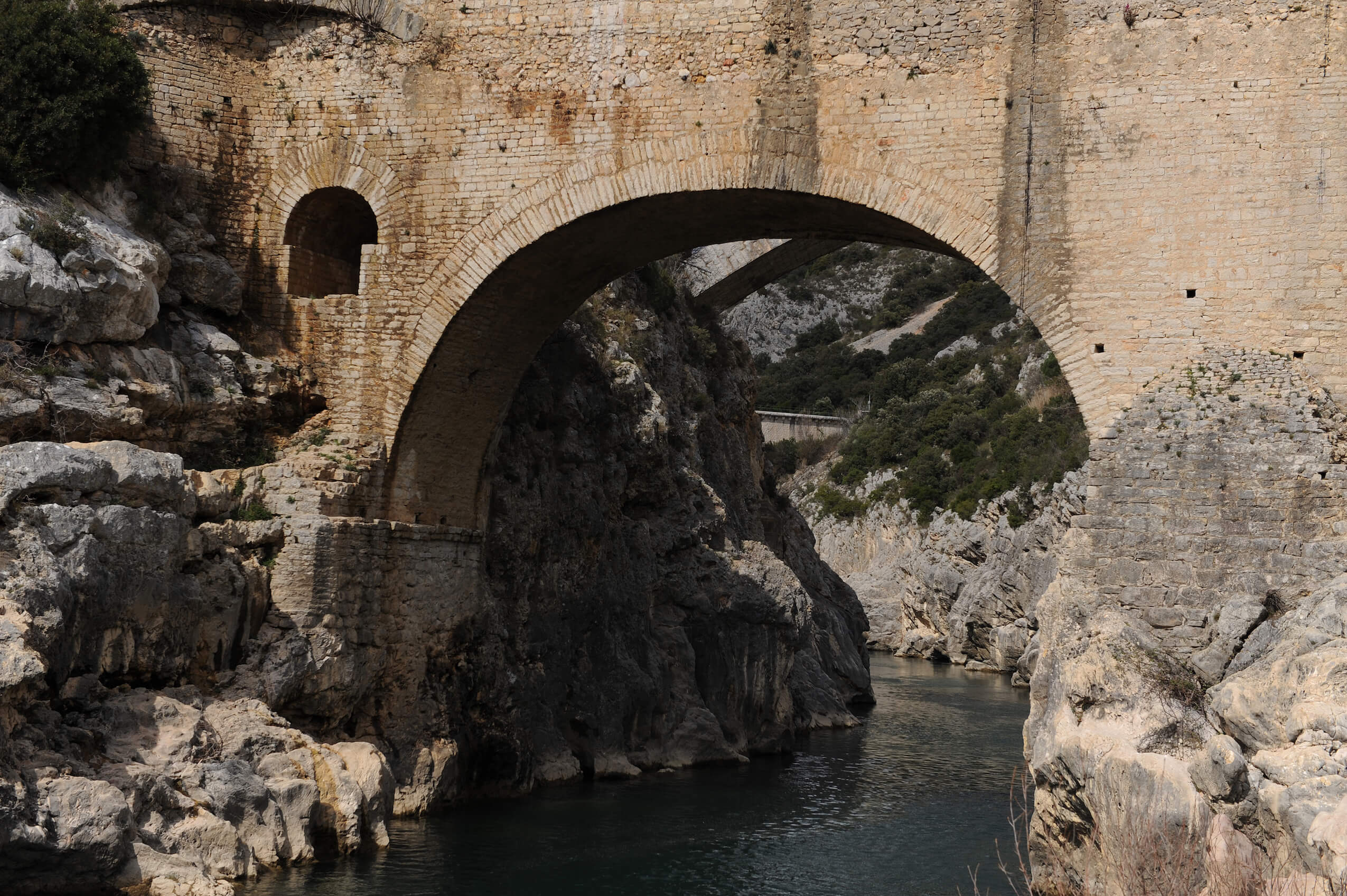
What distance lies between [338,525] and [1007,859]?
6.21 m

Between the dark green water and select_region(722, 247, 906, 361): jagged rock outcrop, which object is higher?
select_region(722, 247, 906, 361): jagged rock outcrop

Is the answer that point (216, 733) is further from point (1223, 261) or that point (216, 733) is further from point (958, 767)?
point (958, 767)

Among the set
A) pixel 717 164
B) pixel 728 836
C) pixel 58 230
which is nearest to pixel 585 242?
pixel 717 164

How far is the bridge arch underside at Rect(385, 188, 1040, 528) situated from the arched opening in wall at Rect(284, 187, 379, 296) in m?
1.30

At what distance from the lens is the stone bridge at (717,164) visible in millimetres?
9578

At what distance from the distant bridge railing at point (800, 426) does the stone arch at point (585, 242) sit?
36.1 m

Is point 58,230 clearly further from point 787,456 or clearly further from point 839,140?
point 787,456

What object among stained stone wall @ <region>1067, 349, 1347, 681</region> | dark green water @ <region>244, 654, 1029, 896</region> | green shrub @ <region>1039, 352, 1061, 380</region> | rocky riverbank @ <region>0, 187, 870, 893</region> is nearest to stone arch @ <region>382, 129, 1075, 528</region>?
rocky riverbank @ <region>0, 187, 870, 893</region>

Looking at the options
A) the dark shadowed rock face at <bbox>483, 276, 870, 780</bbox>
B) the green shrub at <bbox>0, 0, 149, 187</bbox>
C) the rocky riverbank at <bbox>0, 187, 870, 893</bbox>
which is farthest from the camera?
the dark shadowed rock face at <bbox>483, 276, 870, 780</bbox>

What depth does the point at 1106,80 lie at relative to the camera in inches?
392

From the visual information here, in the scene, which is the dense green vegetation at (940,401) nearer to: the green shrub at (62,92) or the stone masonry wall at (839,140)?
the stone masonry wall at (839,140)

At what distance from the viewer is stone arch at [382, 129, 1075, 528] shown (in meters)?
10.3

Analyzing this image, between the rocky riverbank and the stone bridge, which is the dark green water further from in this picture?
the stone bridge

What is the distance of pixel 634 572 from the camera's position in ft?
51.8
